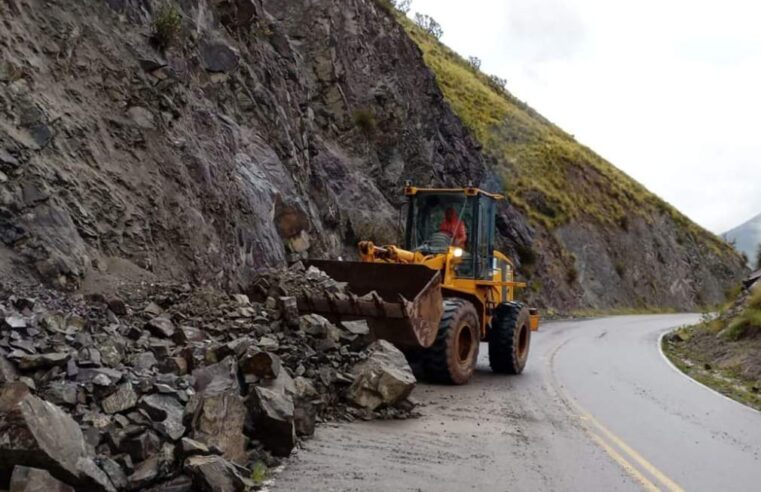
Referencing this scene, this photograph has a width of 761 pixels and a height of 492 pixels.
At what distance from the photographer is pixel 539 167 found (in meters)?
50.4

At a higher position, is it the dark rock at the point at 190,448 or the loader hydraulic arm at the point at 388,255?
the loader hydraulic arm at the point at 388,255

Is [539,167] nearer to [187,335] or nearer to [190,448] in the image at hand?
[187,335]

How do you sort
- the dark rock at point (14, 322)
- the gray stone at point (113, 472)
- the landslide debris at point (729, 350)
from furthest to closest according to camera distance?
the landslide debris at point (729, 350), the dark rock at point (14, 322), the gray stone at point (113, 472)

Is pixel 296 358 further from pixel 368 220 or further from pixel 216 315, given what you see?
pixel 368 220

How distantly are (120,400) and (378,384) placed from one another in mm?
3233

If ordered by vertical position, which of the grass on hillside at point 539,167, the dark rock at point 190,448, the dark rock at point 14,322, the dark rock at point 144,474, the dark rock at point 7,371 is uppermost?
the grass on hillside at point 539,167

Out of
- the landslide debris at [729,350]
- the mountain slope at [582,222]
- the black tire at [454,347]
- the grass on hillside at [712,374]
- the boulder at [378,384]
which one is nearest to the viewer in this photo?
the boulder at [378,384]

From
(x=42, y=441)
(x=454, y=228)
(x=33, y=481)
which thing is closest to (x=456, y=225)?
(x=454, y=228)

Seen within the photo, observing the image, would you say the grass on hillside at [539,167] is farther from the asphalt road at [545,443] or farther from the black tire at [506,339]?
the asphalt road at [545,443]

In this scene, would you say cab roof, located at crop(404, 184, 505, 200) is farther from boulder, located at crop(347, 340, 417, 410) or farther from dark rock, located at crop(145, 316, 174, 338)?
dark rock, located at crop(145, 316, 174, 338)

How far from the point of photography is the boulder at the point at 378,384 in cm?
738

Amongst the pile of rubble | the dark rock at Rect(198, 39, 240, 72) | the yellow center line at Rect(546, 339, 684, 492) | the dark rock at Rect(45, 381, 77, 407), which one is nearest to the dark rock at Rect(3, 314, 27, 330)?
the pile of rubble

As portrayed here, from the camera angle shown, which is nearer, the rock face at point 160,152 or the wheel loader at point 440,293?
the rock face at point 160,152

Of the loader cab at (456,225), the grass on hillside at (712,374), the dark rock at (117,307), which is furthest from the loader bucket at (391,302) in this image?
the grass on hillside at (712,374)
